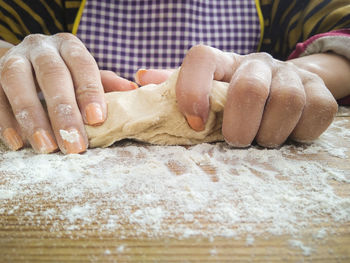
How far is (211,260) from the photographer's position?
11.1 inches

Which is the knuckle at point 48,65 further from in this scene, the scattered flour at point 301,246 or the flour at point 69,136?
the scattered flour at point 301,246

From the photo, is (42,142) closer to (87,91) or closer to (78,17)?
(87,91)

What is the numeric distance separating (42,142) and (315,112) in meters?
0.60

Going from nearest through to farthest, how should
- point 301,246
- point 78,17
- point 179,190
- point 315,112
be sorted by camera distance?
point 301,246 → point 179,190 → point 315,112 → point 78,17

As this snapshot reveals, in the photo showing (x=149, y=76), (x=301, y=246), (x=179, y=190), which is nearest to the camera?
(x=301, y=246)

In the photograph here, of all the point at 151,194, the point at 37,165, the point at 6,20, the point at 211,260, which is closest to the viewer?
the point at 211,260

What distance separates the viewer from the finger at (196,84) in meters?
0.53

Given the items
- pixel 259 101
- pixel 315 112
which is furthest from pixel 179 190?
pixel 315 112

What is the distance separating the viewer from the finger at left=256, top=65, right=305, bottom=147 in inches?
19.6

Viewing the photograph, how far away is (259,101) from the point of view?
483 millimetres

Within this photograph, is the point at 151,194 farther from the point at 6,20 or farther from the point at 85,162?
the point at 6,20

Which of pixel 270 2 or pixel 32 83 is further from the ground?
pixel 270 2

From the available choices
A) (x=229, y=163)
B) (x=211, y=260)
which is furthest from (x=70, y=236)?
(x=229, y=163)

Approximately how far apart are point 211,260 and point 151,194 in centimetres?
15
